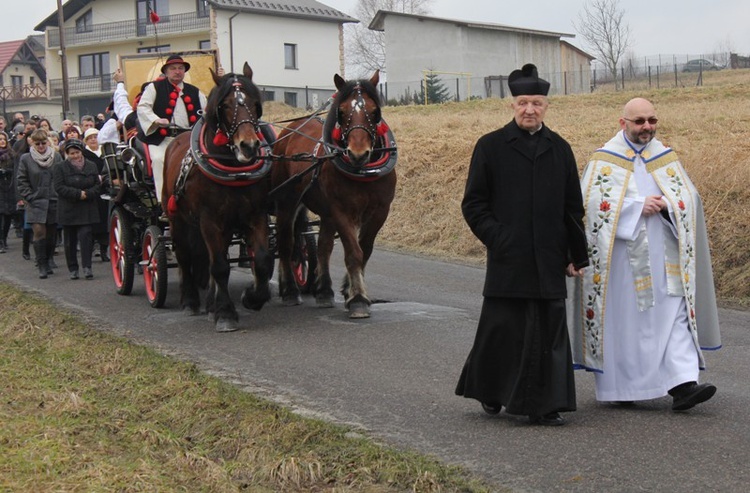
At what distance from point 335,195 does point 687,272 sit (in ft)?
13.8

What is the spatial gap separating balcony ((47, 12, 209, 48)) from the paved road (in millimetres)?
48573

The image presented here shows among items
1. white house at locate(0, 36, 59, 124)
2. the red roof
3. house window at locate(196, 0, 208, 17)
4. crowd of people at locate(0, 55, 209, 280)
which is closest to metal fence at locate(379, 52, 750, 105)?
house window at locate(196, 0, 208, 17)

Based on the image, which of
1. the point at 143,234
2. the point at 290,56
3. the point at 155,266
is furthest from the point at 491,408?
the point at 290,56

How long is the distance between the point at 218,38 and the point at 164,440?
54532 millimetres

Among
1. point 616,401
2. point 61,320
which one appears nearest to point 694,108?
point 61,320

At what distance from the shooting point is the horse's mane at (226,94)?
9.70m

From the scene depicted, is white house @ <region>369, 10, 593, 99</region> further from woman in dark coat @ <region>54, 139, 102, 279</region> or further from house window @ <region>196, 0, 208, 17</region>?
woman in dark coat @ <region>54, 139, 102, 279</region>

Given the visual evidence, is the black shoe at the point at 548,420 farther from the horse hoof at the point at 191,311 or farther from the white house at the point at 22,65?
the white house at the point at 22,65

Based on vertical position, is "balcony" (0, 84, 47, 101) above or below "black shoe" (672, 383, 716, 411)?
above

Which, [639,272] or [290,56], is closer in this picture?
[639,272]

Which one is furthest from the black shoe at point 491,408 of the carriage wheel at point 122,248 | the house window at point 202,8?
the house window at point 202,8

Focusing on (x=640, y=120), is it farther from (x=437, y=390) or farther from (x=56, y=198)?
(x=56, y=198)

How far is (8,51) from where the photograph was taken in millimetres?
76812

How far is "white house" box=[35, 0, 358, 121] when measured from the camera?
59.3m
